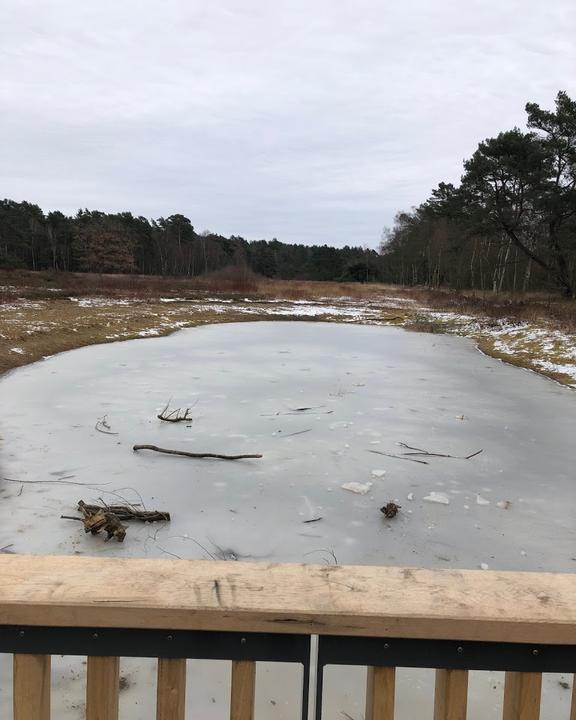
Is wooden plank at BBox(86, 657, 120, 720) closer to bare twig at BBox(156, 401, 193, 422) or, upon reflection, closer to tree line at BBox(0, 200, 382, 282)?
bare twig at BBox(156, 401, 193, 422)

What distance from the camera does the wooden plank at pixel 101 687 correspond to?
1.26 m

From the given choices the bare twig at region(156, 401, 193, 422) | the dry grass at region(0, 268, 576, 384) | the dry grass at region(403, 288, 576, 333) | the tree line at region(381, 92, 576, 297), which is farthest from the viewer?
the tree line at region(381, 92, 576, 297)

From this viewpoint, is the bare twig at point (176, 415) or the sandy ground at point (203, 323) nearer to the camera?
the bare twig at point (176, 415)

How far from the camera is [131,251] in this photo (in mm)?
62688

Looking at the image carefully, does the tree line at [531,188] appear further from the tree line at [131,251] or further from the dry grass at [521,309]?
the tree line at [131,251]

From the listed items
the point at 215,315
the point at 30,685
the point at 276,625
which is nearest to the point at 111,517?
the point at 30,685

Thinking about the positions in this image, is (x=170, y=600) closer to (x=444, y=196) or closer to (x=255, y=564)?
(x=255, y=564)

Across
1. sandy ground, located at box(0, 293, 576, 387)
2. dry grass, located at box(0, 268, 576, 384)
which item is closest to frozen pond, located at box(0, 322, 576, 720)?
sandy ground, located at box(0, 293, 576, 387)

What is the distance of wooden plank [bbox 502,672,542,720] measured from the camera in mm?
1260

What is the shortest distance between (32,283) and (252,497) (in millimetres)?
32857

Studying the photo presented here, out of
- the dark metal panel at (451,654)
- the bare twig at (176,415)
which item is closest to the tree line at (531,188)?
the bare twig at (176,415)

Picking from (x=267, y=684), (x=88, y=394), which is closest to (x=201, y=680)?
(x=267, y=684)

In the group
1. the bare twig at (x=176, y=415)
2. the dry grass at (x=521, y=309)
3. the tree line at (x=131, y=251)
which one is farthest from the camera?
the tree line at (x=131, y=251)

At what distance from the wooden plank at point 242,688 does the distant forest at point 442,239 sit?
28660 millimetres
